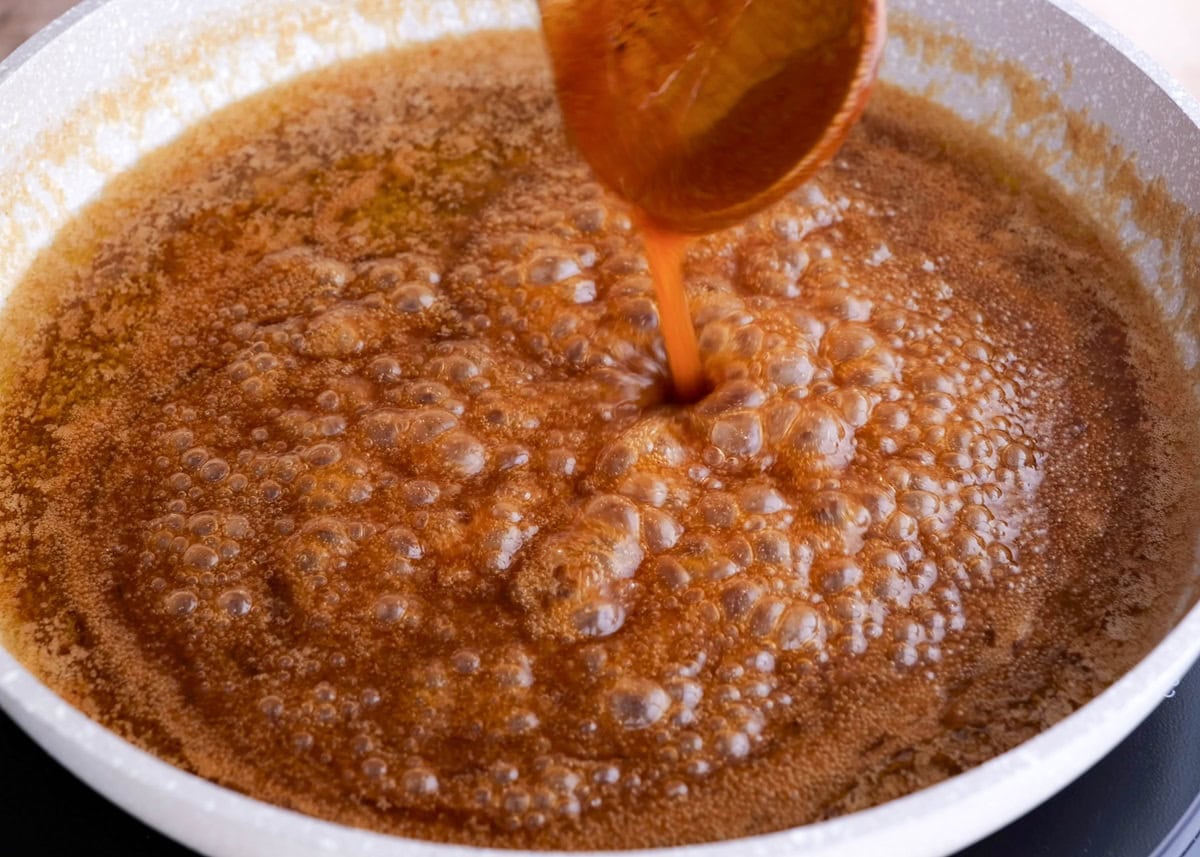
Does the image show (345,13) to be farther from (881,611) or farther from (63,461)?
(881,611)

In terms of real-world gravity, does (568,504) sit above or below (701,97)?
below

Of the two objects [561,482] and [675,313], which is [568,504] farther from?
[675,313]

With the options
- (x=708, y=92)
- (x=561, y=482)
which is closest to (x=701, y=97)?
(x=708, y=92)

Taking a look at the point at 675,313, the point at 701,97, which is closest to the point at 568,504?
the point at 675,313

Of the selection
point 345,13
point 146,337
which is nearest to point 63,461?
point 146,337

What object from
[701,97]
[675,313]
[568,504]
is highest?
[701,97]

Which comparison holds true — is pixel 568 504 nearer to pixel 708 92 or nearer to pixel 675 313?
pixel 675 313

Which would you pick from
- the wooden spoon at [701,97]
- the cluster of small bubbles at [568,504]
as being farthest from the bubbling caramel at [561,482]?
the wooden spoon at [701,97]

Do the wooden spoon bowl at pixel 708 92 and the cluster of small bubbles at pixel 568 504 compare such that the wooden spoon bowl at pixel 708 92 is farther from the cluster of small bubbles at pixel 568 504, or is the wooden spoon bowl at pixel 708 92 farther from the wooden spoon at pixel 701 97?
the cluster of small bubbles at pixel 568 504
